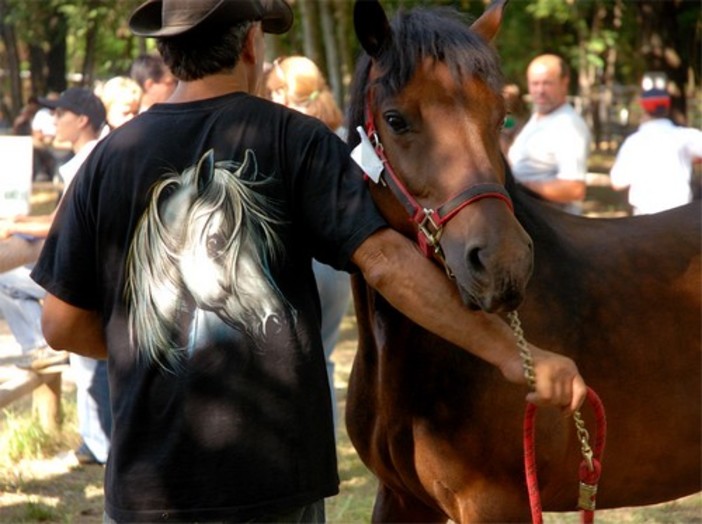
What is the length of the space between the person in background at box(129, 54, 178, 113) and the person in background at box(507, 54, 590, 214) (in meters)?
2.13

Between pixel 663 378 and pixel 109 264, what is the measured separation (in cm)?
204

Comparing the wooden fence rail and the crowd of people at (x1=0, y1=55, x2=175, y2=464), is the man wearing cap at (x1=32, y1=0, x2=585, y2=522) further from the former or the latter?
the wooden fence rail

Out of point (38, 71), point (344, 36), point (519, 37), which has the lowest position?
point (38, 71)

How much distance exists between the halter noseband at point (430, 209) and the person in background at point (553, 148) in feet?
13.1

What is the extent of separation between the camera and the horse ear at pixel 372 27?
9.95 feet

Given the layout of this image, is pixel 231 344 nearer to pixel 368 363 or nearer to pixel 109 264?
pixel 109 264

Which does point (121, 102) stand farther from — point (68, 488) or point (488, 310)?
point (488, 310)

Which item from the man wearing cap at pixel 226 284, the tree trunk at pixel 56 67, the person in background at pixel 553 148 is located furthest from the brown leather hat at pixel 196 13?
the tree trunk at pixel 56 67

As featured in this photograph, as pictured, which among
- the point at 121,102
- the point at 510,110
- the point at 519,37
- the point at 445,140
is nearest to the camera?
the point at 445,140

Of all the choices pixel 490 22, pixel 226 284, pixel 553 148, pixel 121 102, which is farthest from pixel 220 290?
pixel 553 148

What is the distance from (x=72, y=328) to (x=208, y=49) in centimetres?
73

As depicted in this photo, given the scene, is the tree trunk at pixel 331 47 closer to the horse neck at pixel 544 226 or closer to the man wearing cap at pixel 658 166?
the man wearing cap at pixel 658 166

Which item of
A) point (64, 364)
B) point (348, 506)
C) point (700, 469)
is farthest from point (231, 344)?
point (64, 364)

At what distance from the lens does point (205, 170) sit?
2.56 metres
